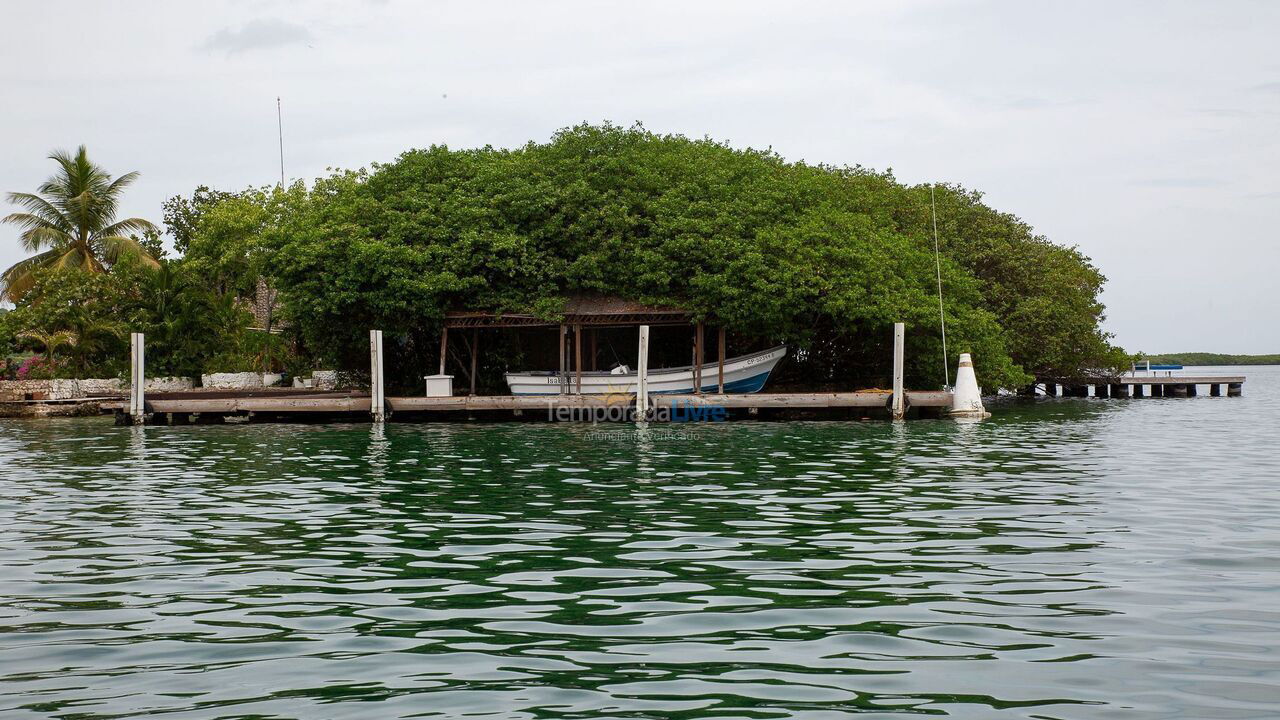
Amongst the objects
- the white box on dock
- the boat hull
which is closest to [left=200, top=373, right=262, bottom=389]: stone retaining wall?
the white box on dock

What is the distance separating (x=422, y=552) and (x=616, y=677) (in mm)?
4685

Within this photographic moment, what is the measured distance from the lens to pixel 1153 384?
56.2m

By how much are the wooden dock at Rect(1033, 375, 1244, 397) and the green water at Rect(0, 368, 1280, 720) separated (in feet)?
124

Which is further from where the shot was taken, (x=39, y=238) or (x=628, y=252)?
(x=39, y=238)

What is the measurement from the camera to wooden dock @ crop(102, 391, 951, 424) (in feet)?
105

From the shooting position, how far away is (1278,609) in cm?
790

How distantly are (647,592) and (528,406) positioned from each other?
2440cm

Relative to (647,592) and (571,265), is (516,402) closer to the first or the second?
(571,265)

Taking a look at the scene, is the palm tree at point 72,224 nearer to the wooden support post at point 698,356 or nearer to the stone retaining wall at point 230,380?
the stone retaining wall at point 230,380

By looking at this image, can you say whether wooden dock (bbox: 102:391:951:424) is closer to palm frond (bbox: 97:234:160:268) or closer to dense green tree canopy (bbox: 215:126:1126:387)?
dense green tree canopy (bbox: 215:126:1126:387)

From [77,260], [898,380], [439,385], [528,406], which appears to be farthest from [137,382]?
[898,380]

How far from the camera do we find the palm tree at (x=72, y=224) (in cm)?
4578

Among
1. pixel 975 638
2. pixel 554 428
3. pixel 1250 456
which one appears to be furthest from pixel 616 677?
pixel 554 428

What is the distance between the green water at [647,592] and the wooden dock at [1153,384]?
37.9 meters
